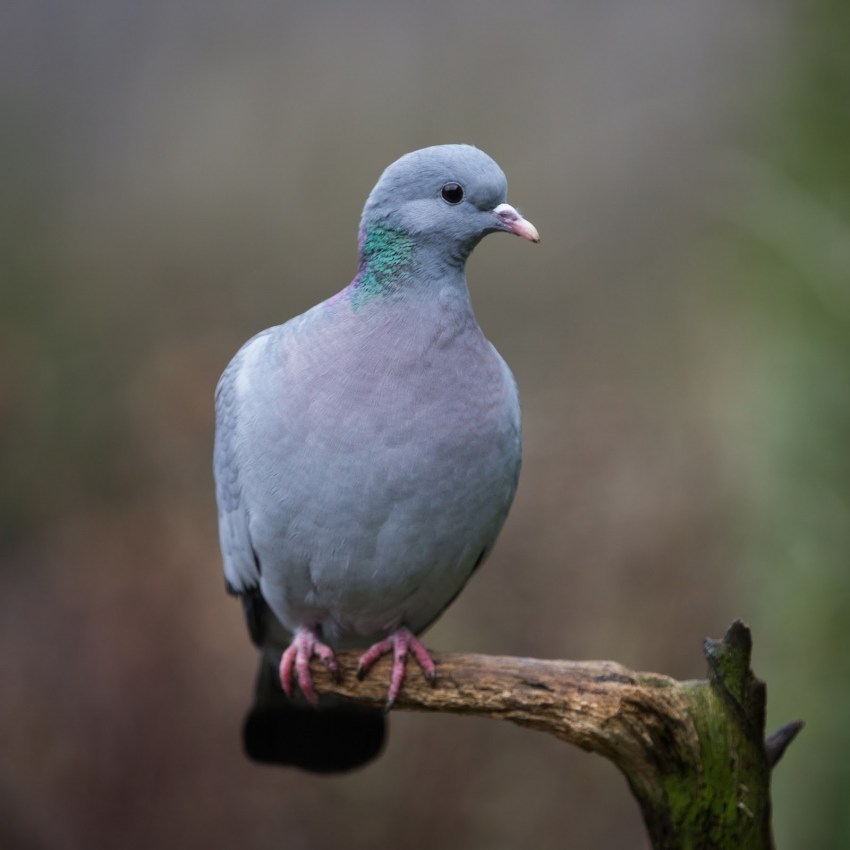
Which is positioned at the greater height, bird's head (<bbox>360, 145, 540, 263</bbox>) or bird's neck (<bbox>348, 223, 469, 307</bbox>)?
bird's head (<bbox>360, 145, 540, 263</bbox>)

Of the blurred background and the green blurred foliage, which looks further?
the blurred background

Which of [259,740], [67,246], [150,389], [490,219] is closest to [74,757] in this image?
[150,389]

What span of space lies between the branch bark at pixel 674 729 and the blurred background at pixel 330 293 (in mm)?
2134

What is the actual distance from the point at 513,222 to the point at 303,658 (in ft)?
4.38

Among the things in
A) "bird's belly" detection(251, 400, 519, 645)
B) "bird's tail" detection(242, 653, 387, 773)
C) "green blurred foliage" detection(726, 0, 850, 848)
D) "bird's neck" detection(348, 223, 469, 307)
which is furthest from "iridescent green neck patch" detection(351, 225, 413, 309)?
"green blurred foliage" detection(726, 0, 850, 848)

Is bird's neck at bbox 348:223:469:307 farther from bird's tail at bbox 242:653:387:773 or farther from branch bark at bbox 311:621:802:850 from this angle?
bird's tail at bbox 242:653:387:773

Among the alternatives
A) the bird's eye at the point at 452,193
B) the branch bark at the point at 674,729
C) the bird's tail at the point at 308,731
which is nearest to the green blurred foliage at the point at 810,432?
the branch bark at the point at 674,729

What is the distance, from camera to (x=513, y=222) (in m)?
2.68

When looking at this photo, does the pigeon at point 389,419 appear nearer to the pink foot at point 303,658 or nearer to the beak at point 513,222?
the beak at point 513,222

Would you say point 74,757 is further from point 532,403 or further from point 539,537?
point 532,403

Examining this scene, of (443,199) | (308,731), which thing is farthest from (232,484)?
(308,731)

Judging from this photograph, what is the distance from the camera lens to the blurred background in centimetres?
563

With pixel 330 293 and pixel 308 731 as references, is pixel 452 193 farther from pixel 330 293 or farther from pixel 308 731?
pixel 330 293

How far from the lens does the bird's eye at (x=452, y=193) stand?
2.66m
